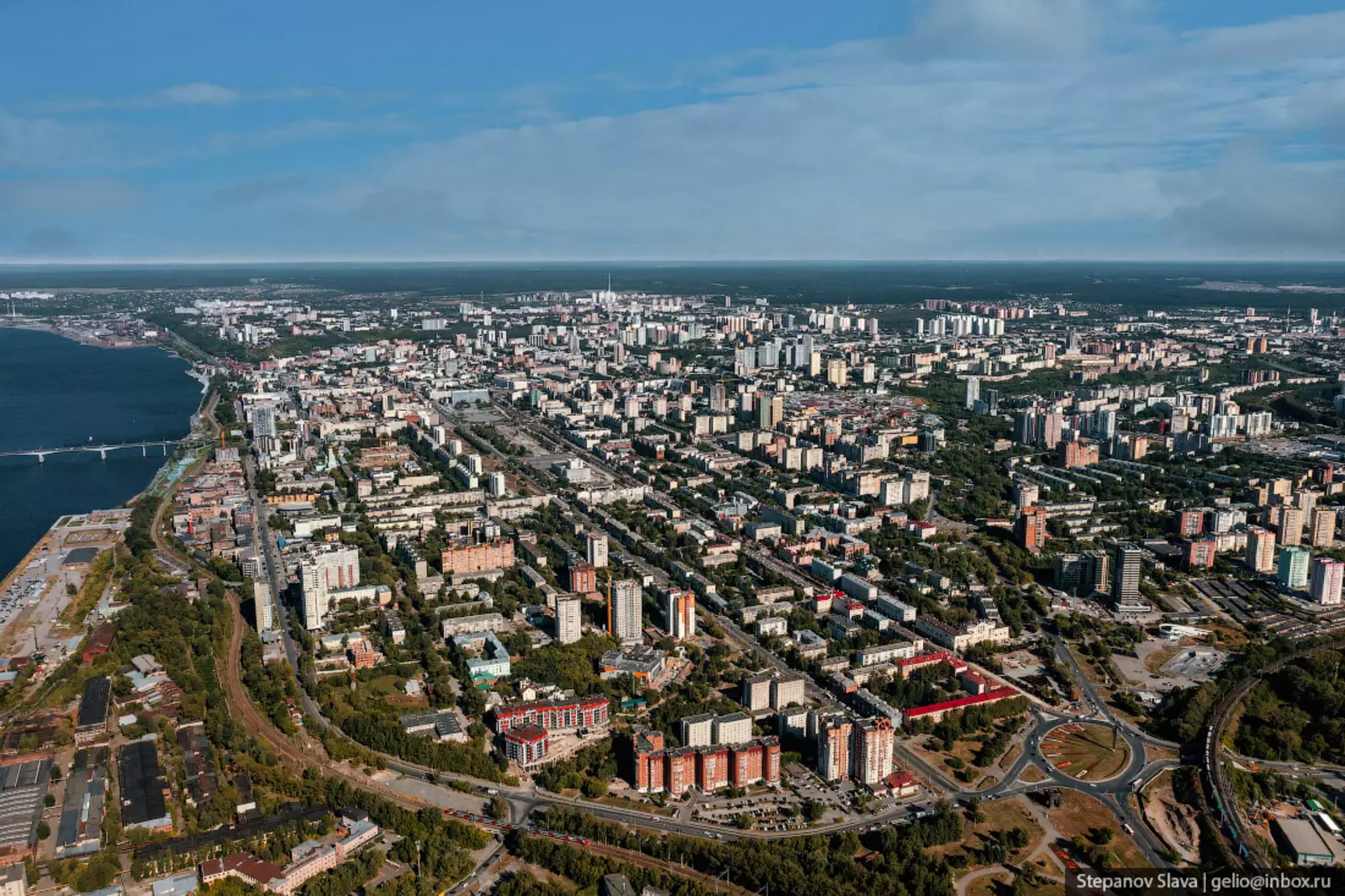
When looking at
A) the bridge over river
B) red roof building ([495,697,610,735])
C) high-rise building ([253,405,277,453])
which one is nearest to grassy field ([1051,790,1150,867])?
red roof building ([495,697,610,735])

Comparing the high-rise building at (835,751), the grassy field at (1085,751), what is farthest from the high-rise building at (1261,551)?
the high-rise building at (835,751)

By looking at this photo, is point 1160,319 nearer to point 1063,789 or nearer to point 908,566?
point 908,566

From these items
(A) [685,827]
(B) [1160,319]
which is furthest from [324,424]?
(B) [1160,319]

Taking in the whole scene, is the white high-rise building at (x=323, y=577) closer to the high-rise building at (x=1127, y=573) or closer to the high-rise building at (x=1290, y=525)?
the high-rise building at (x=1127, y=573)

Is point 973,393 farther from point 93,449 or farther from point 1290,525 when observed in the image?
point 93,449

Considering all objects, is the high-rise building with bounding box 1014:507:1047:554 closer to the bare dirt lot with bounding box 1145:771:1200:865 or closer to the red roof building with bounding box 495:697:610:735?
the bare dirt lot with bounding box 1145:771:1200:865

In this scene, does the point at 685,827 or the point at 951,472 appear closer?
the point at 685,827

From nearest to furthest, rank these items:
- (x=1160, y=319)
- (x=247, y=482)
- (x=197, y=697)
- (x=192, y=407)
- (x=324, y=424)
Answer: (x=197, y=697) → (x=247, y=482) → (x=324, y=424) → (x=192, y=407) → (x=1160, y=319)
